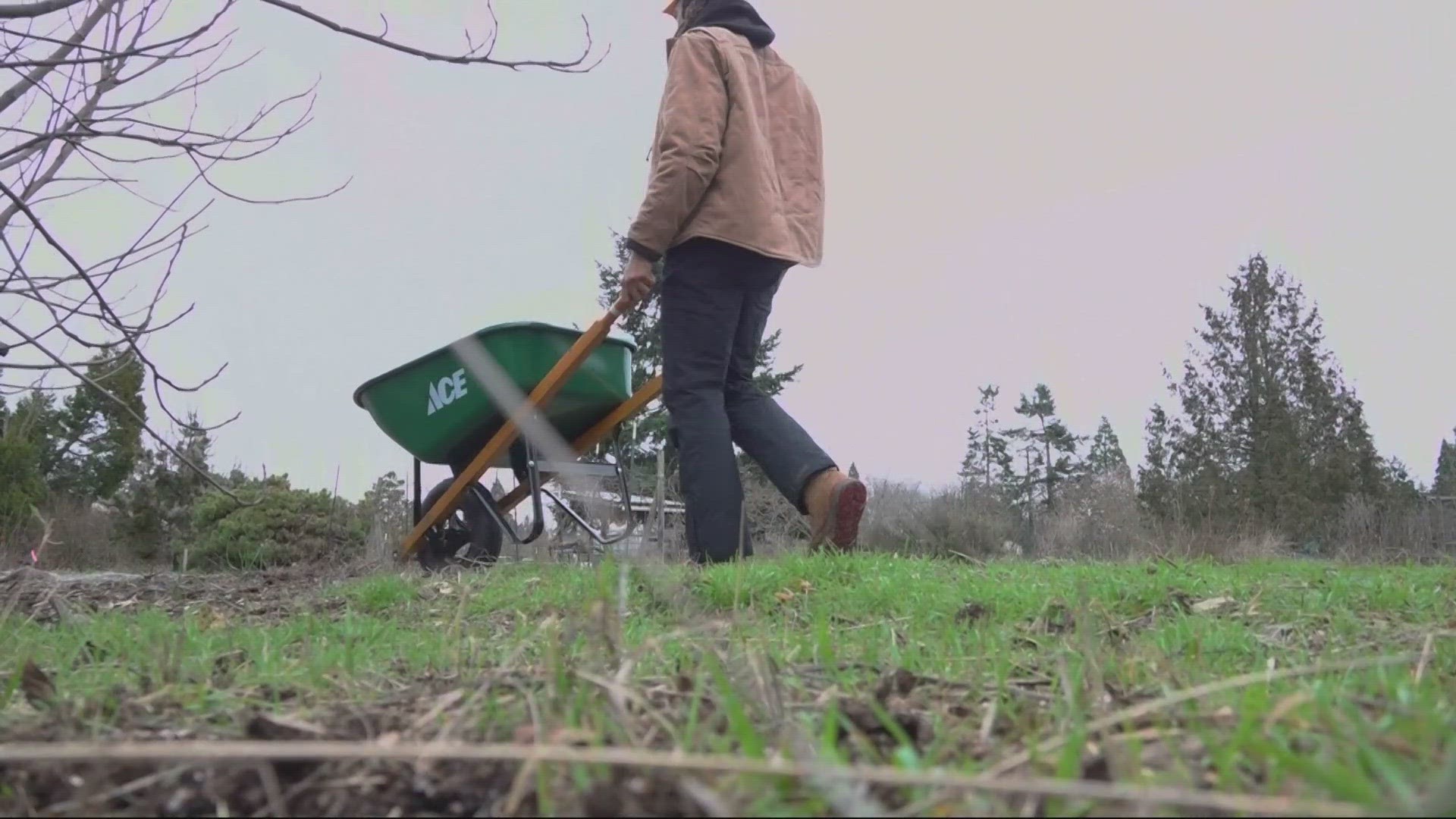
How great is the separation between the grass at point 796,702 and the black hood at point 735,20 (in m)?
2.65


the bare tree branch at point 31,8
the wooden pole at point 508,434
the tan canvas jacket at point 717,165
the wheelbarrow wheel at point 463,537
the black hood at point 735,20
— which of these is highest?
the black hood at point 735,20

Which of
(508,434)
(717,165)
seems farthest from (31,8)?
(508,434)

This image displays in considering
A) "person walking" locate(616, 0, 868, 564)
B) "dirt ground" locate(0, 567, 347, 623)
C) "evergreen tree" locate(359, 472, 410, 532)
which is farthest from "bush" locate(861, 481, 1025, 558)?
"dirt ground" locate(0, 567, 347, 623)

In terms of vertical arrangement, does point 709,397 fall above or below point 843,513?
above

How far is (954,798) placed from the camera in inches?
27.9

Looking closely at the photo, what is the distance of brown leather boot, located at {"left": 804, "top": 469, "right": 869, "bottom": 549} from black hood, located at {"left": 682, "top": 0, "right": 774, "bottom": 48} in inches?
71.7

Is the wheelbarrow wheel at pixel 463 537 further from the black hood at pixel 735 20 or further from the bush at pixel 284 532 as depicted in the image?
the bush at pixel 284 532

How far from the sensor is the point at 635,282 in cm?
405

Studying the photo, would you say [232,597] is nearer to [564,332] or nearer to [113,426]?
[564,332]

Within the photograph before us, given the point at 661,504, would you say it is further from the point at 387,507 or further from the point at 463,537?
the point at 387,507

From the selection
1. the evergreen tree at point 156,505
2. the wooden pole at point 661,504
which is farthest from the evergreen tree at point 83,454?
the wooden pole at point 661,504

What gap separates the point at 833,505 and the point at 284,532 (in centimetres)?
809

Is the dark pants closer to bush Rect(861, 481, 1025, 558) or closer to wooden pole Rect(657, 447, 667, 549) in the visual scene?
wooden pole Rect(657, 447, 667, 549)

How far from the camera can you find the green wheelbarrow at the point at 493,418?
5.16m
